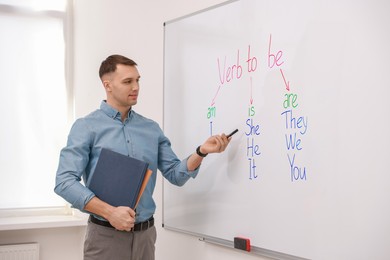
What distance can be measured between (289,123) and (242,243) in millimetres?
575

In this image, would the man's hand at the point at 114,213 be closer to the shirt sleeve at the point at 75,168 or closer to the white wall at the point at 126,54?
the shirt sleeve at the point at 75,168

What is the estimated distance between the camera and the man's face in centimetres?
203

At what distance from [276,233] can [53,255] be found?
→ 5.97 ft

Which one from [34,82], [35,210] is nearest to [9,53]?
[34,82]

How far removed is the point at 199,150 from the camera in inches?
79.6

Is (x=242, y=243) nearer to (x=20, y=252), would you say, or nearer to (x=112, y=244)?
(x=112, y=244)

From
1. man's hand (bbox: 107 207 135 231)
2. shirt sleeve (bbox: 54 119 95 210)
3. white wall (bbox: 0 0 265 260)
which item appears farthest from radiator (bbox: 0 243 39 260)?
man's hand (bbox: 107 207 135 231)

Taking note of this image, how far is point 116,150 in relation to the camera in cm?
201

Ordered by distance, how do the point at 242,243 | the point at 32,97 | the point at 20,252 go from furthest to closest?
the point at 32,97
the point at 20,252
the point at 242,243

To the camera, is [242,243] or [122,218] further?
[242,243]

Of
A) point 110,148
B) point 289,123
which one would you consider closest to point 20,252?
point 110,148

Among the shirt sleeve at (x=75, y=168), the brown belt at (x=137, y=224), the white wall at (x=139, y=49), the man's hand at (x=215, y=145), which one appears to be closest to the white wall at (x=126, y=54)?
the white wall at (x=139, y=49)

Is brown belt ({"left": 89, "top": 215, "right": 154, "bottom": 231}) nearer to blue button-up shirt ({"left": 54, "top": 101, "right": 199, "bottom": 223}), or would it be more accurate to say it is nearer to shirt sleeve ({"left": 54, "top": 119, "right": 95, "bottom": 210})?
blue button-up shirt ({"left": 54, "top": 101, "right": 199, "bottom": 223})

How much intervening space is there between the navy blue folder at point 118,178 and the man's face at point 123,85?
28 cm
